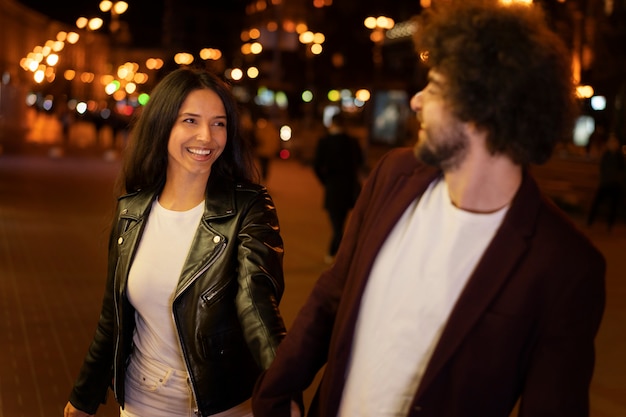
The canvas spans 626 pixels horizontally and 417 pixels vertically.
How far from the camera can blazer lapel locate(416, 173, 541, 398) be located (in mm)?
2230

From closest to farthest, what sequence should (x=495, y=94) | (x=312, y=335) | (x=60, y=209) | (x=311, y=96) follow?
(x=495, y=94) < (x=312, y=335) < (x=60, y=209) < (x=311, y=96)

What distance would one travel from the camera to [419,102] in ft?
7.90

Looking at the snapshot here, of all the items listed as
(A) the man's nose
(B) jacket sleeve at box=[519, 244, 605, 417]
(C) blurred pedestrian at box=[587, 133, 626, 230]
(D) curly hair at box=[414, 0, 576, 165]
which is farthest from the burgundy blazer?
(C) blurred pedestrian at box=[587, 133, 626, 230]

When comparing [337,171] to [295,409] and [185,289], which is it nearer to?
[185,289]

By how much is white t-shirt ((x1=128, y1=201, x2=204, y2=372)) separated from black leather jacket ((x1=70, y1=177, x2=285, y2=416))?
0.13 feet

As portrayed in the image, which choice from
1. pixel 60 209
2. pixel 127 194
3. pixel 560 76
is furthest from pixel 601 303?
pixel 60 209

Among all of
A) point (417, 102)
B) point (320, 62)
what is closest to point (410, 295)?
point (417, 102)

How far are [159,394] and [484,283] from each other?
4.85 feet

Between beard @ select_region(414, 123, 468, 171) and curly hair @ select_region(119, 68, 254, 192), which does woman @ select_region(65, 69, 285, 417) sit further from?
beard @ select_region(414, 123, 468, 171)

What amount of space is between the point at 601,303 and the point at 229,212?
145 centimetres

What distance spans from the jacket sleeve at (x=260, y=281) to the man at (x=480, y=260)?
24.8 inches

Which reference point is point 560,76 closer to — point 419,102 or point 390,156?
point 419,102

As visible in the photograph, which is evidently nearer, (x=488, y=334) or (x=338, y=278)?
(x=488, y=334)

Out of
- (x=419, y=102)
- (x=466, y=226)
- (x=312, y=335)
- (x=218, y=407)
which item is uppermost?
(x=419, y=102)
